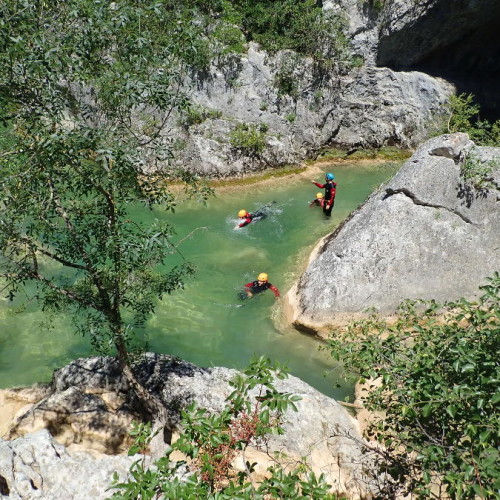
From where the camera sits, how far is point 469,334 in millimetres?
5801

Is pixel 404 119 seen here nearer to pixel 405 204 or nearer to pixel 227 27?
pixel 227 27

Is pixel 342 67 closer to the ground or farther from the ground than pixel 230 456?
farther from the ground

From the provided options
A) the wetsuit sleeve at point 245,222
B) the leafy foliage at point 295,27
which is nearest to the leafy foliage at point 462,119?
the leafy foliage at point 295,27

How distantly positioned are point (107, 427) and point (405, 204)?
10799mm

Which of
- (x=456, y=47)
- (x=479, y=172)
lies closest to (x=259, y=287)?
(x=479, y=172)

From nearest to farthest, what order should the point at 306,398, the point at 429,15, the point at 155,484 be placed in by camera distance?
the point at 155,484
the point at 306,398
the point at 429,15

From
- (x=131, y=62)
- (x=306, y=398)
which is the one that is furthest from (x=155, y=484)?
(x=306, y=398)

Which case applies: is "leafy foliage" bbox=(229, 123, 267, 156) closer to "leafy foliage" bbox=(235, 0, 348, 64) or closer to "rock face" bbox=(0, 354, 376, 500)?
"leafy foliage" bbox=(235, 0, 348, 64)

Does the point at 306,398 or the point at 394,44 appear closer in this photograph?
the point at 306,398

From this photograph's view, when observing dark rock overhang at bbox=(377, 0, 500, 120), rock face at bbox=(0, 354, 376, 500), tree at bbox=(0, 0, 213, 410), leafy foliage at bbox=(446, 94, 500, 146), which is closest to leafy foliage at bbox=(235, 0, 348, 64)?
dark rock overhang at bbox=(377, 0, 500, 120)

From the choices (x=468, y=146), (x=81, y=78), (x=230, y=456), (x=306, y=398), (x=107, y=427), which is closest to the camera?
(x=230, y=456)

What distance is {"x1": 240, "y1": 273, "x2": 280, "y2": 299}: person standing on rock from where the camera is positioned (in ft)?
49.4

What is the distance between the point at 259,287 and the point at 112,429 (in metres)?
7.08

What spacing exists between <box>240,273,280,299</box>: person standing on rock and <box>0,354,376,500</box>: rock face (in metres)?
4.12
